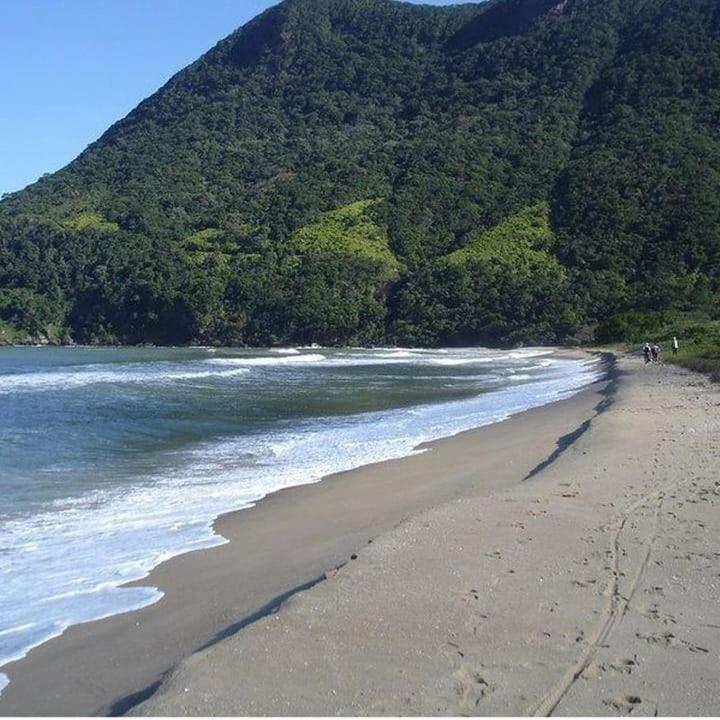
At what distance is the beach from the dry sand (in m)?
0.02

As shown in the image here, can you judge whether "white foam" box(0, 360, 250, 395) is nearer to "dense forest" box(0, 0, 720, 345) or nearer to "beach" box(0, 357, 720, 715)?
"beach" box(0, 357, 720, 715)

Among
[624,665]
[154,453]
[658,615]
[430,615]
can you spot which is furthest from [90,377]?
[624,665]

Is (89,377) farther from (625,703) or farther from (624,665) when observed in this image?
(625,703)

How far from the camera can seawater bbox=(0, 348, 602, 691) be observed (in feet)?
25.8

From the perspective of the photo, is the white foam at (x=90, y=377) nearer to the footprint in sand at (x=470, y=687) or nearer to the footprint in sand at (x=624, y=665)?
the footprint in sand at (x=470, y=687)

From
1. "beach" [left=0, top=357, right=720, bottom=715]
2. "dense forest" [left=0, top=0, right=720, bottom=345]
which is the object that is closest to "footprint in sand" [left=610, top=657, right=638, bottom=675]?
"beach" [left=0, top=357, right=720, bottom=715]

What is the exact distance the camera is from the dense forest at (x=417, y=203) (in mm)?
84875

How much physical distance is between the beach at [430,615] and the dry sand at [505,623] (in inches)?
0.7

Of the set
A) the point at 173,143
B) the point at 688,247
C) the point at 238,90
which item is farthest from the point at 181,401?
the point at 238,90

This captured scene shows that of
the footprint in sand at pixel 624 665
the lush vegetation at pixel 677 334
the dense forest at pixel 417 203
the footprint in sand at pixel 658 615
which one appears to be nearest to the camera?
the footprint in sand at pixel 624 665

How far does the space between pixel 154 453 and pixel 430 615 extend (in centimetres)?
1034

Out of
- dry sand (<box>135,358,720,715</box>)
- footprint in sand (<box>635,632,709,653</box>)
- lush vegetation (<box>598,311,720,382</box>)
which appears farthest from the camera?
lush vegetation (<box>598,311,720,382</box>)

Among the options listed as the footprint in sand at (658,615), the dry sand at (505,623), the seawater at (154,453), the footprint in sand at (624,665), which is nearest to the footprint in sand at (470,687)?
the dry sand at (505,623)

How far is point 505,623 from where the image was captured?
5.91 meters
